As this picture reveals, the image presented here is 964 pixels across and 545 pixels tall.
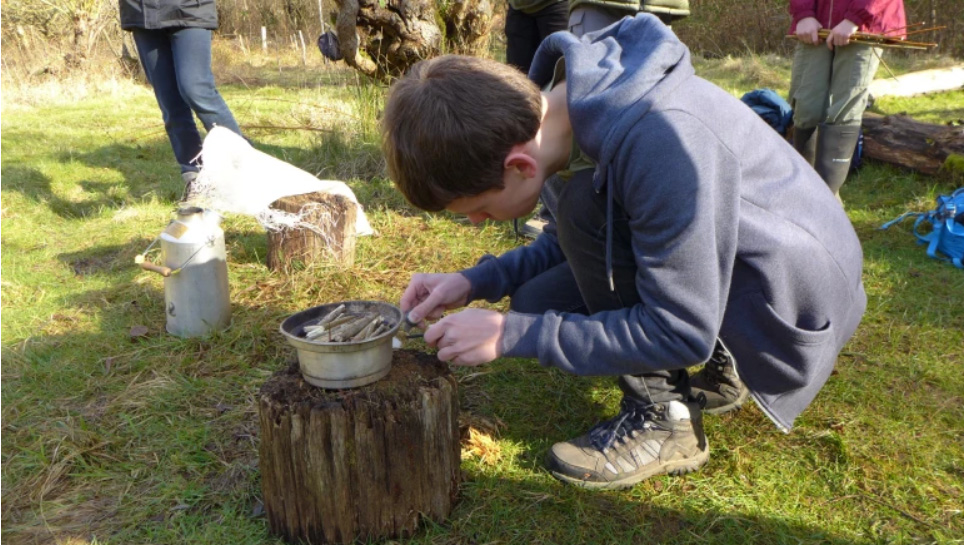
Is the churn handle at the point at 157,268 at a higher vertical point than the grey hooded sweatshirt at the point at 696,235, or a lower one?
lower

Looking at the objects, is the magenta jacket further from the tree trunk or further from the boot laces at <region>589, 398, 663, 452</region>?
the boot laces at <region>589, 398, 663, 452</region>

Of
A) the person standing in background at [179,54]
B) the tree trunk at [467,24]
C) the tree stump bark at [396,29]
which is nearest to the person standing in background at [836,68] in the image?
the tree trunk at [467,24]

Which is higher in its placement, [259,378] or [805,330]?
[805,330]

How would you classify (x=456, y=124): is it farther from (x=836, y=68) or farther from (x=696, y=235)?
(x=836, y=68)

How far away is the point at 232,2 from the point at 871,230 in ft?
59.4

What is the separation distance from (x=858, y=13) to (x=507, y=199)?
3273 mm

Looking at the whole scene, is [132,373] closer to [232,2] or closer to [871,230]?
[871,230]

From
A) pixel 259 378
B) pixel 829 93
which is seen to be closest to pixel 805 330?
pixel 259 378

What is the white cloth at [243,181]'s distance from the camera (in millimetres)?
3277

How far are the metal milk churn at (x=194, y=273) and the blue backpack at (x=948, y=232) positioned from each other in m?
3.65

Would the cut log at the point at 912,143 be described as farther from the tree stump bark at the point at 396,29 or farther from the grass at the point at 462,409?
the tree stump bark at the point at 396,29

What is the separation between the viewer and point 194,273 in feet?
10.1

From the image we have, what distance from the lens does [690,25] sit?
14.7 meters

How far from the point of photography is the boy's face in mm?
1768
